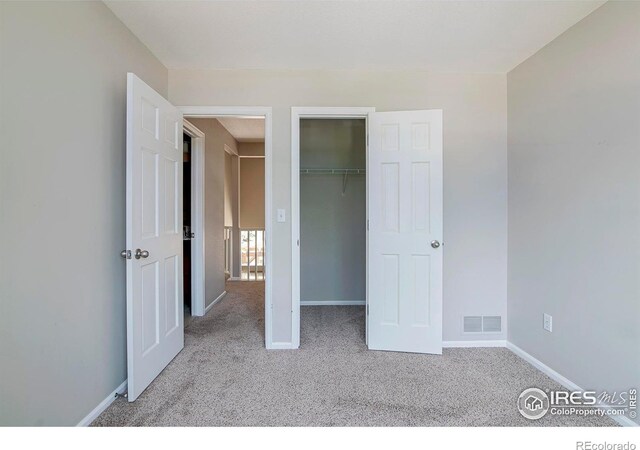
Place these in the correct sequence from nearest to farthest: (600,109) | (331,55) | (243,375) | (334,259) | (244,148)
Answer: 1. (600,109)
2. (243,375)
3. (331,55)
4. (334,259)
5. (244,148)

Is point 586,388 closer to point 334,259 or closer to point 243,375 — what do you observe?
point 243,375

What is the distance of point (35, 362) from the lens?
1334 millimetres

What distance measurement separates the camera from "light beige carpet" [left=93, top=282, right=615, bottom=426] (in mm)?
1682

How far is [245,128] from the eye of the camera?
186 inches

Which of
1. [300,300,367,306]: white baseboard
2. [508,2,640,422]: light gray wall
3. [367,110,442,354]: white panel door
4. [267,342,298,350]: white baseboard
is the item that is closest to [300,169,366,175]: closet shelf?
[367,110,442,354]: white panel door

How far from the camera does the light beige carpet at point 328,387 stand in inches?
66.2

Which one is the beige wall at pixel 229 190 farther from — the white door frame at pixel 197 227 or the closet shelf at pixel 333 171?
the closet shelf at pixel 333 171

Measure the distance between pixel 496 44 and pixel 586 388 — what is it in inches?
94.9

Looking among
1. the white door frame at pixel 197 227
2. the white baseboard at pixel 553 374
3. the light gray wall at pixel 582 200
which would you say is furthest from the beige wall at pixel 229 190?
the white baseboard at pixel 553 374

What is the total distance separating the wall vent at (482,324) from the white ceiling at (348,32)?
85.6 inches

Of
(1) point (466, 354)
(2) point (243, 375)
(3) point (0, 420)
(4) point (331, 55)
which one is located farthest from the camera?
(1) point (466, 354)

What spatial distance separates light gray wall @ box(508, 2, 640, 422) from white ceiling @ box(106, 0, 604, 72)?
0.28 meters
